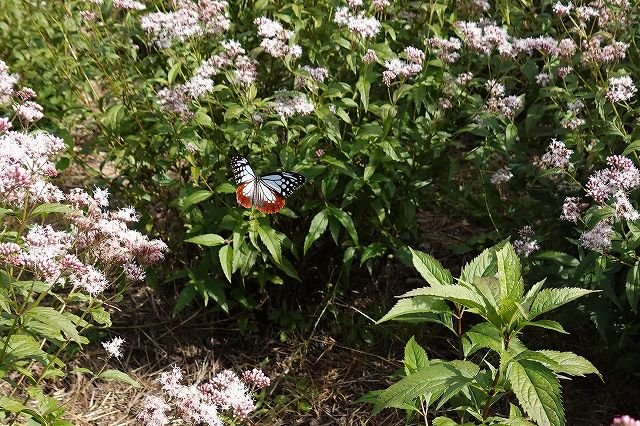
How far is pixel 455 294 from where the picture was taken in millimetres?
2250

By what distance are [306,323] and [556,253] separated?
5.22 feet

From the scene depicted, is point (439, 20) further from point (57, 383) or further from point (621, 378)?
point (57, 383)

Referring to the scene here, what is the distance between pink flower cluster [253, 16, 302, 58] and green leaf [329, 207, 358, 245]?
81 cm

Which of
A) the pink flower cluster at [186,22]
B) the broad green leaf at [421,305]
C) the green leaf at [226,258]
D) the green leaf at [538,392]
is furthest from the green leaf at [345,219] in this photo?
the green leaf at [538,392]

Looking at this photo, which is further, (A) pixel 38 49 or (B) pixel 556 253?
(A) pixel 38 49

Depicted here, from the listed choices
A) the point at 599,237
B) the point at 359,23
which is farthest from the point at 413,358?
the point at 359,23

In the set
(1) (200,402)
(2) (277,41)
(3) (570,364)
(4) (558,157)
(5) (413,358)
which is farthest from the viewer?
(2) (277,41)

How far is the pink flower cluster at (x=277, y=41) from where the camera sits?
395cm

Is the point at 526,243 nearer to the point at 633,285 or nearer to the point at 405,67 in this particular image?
the point at 633,285

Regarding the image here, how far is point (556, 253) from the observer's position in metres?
3.78

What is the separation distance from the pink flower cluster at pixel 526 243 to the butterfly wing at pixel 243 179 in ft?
4.33

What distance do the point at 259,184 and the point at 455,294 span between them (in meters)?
1.78

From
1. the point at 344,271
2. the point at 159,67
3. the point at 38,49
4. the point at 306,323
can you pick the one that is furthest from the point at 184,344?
the point at 38,49

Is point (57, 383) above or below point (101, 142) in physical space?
below
